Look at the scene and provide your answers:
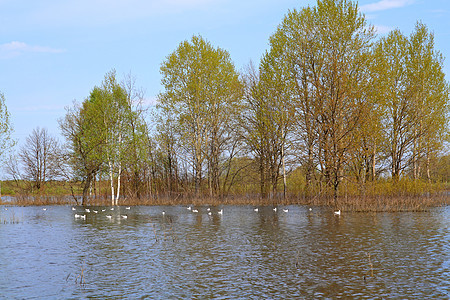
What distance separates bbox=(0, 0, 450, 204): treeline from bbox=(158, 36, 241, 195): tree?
0.37ft

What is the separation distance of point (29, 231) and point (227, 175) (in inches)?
985

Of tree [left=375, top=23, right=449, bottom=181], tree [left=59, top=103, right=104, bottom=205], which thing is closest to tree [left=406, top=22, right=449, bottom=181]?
tree [left=375, top=23, right=449, bottom=181]

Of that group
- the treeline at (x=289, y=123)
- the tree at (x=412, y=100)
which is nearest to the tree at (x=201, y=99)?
the treeline at (x=289, y=123)

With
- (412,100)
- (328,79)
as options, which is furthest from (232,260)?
(412,100)

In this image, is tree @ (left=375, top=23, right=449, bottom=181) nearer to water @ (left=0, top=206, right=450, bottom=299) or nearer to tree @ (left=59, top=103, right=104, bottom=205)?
water @ (left=0, top=206, right=450, bottom=299)

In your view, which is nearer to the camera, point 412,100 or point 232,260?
point 232,260

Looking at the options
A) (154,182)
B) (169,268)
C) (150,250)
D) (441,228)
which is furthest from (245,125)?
(169,268)

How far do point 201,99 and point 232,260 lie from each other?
100 feet

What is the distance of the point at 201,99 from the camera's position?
44.2m

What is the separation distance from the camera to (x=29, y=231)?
79.5ft

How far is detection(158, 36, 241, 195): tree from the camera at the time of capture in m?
44.4

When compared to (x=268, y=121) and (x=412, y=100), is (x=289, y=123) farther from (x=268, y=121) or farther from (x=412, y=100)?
(x=412, y=100)

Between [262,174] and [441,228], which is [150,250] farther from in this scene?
[262,174]

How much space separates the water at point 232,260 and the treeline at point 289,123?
1208cm
